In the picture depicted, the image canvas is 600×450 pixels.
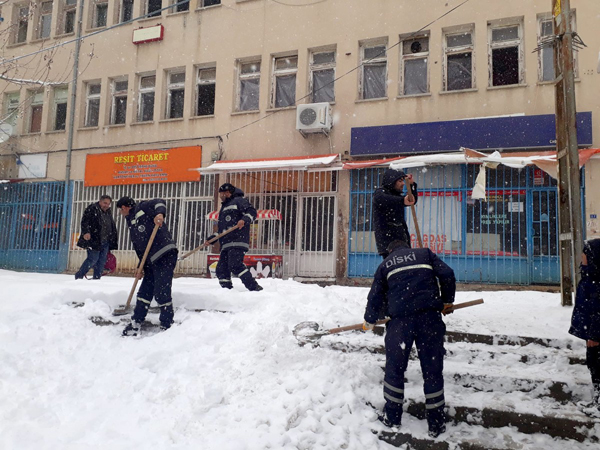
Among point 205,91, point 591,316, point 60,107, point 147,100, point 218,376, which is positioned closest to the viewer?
point 591,316

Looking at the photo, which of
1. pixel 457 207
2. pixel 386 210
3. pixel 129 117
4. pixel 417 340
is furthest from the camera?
pixel 129 117

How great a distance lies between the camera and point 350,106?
39.8 ft

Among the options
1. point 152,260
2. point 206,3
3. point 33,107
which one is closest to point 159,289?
point 152,260

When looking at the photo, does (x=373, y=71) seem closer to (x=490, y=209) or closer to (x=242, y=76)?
(x=242, y=76)

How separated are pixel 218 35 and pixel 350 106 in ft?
15.8

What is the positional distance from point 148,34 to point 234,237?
34.7 ft

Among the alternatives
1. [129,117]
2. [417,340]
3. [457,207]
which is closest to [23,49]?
[129,117]

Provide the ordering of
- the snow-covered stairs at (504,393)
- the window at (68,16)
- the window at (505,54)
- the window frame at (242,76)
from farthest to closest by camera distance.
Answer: the window at (68,16) → the window frame at (242,76) → the window at (505,54) → the snow-covered stairs at (504,393)

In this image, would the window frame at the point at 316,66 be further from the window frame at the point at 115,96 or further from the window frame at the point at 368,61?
the window frame at the point at 115,96

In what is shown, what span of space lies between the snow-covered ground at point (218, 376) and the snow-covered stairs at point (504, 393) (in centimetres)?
3

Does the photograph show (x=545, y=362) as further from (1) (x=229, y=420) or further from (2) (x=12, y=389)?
(2) (x=12, y=389)

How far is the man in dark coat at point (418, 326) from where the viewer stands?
3.63m

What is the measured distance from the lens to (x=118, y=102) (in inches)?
609

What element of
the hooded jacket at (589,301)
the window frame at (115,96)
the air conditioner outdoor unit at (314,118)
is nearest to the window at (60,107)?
the window frame at (115,96)
